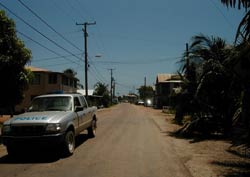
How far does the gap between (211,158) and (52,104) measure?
5631 mm

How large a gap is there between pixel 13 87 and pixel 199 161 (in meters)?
11.7

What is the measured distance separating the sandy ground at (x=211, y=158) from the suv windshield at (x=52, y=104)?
4120mm

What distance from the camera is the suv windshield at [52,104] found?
1152 centimetres

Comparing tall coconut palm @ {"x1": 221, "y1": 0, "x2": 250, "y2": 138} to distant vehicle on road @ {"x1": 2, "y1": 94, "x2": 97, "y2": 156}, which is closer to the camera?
tall coconut palm @ {"x1": 221, "y1": 0, "x2": 250, "y2": 138}

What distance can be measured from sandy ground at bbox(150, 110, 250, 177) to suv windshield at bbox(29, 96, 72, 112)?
13.5 feet

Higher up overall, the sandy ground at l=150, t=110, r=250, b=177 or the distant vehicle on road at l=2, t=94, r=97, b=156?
the distant vehicle on road at l=2, t=94, r=97, b=156

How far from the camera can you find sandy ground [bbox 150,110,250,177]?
8.11 m

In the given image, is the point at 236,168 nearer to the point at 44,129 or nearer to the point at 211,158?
the point at 211,158

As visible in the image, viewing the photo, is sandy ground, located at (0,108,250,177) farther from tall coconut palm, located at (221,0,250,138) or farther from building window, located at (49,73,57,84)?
building window, located at (49,73,57,84)

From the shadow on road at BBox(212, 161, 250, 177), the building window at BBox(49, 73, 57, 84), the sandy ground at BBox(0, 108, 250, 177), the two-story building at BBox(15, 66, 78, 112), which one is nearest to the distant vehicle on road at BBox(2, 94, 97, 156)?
the sandy ground at BBox(0, 108, 250, 177)

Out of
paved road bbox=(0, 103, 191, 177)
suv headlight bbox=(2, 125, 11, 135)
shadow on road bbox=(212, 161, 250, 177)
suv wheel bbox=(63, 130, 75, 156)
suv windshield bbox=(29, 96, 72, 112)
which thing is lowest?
shadow on road bbox=(212, 161, 250, 177)

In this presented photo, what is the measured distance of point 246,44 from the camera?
7.27 metres

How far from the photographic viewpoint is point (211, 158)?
9.96 meters

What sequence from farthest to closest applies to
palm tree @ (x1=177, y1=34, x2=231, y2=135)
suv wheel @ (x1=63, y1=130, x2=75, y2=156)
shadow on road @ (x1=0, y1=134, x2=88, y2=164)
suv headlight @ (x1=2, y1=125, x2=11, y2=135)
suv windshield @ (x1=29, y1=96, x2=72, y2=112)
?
palm tree @ (x1=177, y1=34, x2=231, y2=135)
suv windshield @ (x1=29, y1=96, x2=72, y2=112)
suv wheel @ (x1=63, y1=130, x2=75, y2=156)
suv headlight @ (x1=2, y1=125, x2=11, y2=135)
shadow on road @ (x1=0, y1=134, x2=88, y2=164)
